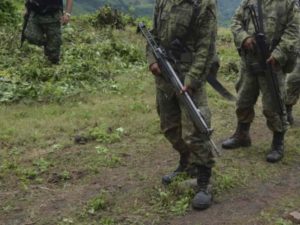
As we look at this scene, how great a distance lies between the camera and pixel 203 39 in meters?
5.61

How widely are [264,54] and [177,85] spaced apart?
1.72 m

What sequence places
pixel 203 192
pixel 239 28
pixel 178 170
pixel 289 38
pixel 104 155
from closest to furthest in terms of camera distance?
pixel 203 192 < pixel 178 170 < pixel 289 38 < pixel 239 28 < pixel 104 155

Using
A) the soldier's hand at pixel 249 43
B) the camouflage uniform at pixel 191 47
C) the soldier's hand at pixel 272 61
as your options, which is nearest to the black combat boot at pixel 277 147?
the soldier's hand at pixel 272 61

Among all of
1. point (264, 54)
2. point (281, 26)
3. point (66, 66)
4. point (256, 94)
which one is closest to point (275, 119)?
point (256, 94)

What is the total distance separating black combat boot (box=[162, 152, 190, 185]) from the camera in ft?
20.8

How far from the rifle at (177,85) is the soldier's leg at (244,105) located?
1672 millimetres

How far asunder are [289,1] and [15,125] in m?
4.44

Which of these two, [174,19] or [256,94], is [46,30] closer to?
[256,94]

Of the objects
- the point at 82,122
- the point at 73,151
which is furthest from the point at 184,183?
the point at 82,122

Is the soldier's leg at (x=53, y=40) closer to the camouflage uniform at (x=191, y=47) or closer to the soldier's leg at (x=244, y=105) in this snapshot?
the soldier's leg at (x=244, y=105)

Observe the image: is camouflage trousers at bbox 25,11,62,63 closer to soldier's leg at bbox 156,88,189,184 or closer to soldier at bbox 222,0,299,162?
soldier at bbox 222,0,299,162

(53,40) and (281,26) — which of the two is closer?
(281,26)

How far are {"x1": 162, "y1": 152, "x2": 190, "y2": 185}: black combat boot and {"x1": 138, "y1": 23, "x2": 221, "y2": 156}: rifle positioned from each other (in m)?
0.71

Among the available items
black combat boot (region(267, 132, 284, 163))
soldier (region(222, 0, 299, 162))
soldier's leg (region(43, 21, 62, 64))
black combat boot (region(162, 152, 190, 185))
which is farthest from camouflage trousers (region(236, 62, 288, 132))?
soldier's leg (region(43, 21, 62, 64))
